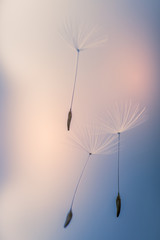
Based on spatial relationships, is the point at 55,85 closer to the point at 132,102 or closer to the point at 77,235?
the point at 132,102

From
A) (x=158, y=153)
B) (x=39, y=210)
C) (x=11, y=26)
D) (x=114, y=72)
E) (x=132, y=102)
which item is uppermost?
(x=11, y=26)

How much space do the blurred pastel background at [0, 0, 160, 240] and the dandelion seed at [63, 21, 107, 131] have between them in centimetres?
2

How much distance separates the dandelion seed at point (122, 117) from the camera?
3.32 ft

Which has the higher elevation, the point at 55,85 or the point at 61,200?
the point at 55,85

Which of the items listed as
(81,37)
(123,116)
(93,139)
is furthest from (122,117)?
(81,37)

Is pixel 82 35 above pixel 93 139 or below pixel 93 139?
above

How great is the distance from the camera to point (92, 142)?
1.00 metres

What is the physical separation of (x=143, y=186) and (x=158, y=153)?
18 cm

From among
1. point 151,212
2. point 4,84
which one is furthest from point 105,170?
point 4,84

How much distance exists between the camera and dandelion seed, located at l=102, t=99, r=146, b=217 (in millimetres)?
1013

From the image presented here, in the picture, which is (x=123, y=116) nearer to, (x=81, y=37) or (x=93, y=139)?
(x=93, y=139)

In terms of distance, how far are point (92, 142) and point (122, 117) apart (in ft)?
0.61

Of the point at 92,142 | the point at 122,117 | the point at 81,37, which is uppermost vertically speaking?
the point at 81,37

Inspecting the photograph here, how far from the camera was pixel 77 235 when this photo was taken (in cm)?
100
